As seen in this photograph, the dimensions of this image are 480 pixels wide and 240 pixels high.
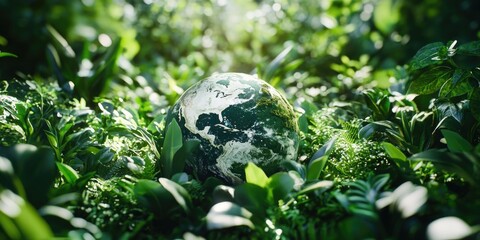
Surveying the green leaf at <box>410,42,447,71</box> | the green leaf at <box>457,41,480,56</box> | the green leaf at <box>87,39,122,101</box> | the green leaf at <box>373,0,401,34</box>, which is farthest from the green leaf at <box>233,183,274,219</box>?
the green leaf at <box>373,0,401,34</box>

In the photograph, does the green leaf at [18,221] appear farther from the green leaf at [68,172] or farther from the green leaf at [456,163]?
the green leaf at [456,163]

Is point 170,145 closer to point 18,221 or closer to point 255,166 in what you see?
point 255,166

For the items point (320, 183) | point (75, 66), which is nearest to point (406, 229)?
point (320, 183)

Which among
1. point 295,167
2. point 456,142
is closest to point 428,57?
point 456,142

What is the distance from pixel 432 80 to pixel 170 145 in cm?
109

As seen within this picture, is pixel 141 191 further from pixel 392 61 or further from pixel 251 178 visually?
pixel 392 61

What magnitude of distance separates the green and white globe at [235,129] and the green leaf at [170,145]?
0.07m

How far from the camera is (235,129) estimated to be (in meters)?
1.66

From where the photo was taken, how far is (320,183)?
136 centimetres

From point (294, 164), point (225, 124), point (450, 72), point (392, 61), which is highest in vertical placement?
point (450, 72)

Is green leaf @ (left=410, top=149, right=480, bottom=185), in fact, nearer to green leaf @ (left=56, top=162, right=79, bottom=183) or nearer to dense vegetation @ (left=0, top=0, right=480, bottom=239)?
dense vegetation @ (left=0, top=0, right=480, bottom=239)

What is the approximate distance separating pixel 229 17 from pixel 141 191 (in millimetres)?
2985

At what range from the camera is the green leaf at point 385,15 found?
392 cm

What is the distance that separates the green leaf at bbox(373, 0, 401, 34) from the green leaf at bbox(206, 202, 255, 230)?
315cm
